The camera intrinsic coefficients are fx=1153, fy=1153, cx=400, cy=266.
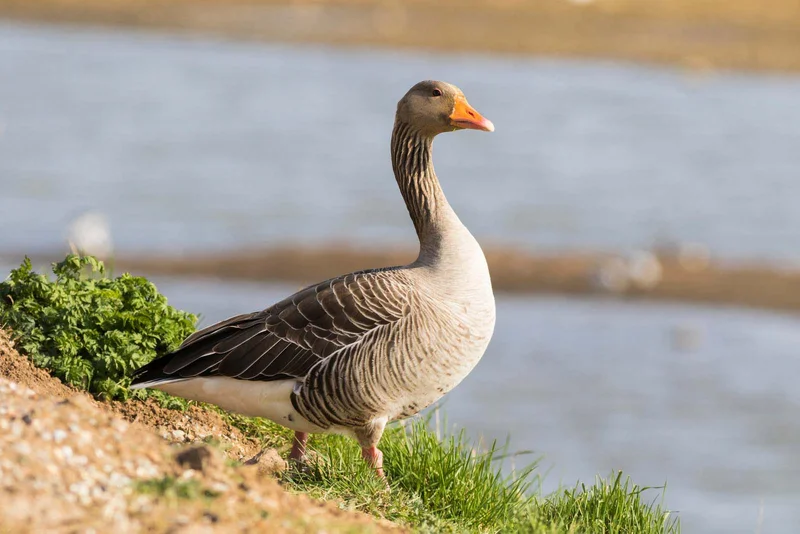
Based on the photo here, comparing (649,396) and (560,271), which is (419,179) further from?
(560,271)

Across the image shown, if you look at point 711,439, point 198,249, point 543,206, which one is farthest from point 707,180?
point 711,439

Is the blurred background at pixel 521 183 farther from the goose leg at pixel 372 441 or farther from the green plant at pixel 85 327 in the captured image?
the green plant at pixel 85 327

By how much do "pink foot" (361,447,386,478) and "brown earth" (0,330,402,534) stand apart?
1.01 metres

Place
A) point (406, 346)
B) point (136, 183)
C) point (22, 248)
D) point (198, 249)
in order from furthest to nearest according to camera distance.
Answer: point (136, 183) → point (198, 249) → point (22, 248) → point (406, 346)

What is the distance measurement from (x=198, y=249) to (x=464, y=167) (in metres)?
8.43

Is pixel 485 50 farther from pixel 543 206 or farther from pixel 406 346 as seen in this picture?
pixel 406 346

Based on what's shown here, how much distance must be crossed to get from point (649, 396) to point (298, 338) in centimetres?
890

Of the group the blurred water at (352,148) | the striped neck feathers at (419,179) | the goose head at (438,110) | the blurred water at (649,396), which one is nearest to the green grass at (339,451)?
the striped neck feathers at (419,179)

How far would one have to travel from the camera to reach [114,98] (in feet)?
103

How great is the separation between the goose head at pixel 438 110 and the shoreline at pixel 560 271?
1191 centimetres

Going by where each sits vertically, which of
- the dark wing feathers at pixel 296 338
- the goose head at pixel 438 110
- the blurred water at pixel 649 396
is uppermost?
the blurred water at pixel 649 396

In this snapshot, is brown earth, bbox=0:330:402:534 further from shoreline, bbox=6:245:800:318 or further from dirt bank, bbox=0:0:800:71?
dirt bank, bbox=0:0:800:71

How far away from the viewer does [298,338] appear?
6.22 meters

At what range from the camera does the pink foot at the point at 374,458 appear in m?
6.24
